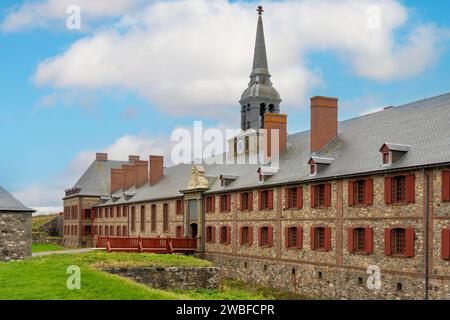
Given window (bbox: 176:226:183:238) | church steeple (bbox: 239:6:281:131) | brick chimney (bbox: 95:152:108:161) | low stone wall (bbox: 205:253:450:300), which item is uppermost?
church steeple (bbox: 239:6:281:131)

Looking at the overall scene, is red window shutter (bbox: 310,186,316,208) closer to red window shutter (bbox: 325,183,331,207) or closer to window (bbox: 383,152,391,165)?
red window shutter (bbox: 325,183,331,207)

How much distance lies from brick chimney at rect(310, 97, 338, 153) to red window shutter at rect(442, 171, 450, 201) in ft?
39.7

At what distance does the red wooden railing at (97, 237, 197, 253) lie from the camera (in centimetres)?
3834

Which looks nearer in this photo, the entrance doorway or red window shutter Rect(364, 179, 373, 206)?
red window shutter Rect(364, 179, 373, 206)

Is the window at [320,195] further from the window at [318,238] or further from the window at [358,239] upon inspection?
the window at [358,239]

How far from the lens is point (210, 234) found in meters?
43.8

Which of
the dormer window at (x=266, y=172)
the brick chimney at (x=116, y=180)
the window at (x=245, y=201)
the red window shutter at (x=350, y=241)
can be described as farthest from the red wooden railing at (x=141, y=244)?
the brick chimney at (x=116, y=180)

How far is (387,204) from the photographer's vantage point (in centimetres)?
2655

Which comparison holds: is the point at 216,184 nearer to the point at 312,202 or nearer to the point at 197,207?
the point at 197,207

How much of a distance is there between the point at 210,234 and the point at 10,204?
49.5 ft

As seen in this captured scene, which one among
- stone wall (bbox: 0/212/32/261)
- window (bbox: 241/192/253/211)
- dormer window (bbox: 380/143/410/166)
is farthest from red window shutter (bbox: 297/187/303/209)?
stone wall (bbox: 0/212/32/261)

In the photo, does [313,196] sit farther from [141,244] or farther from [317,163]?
[141,244]

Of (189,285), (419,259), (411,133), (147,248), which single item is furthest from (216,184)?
(419,259)

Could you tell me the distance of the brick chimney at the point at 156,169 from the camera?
6075 centimetres
